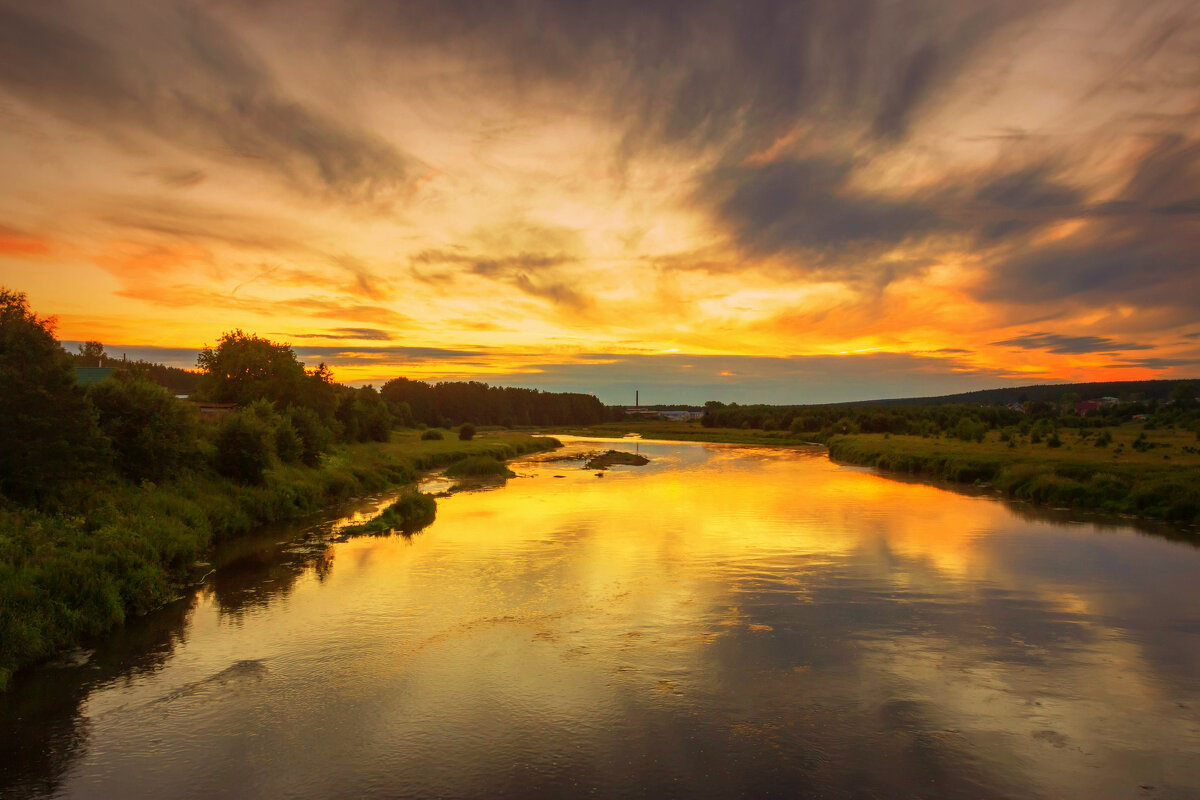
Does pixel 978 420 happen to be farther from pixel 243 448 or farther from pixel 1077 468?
pixel 243 448

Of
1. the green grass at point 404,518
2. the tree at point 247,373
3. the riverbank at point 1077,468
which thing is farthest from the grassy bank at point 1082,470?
the tree at point 247,373

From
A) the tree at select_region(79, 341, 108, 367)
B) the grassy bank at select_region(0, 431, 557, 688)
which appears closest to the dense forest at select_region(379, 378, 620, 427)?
the tree at select_region(79, 341, 108, 367)

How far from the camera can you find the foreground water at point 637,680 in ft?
37.4

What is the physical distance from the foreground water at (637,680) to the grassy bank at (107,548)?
957 mm

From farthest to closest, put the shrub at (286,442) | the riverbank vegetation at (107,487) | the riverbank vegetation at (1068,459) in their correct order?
the shrub at (286,442) < the riverbank vegetation at (1068,459) < the riverbank vegetation at (107,487)

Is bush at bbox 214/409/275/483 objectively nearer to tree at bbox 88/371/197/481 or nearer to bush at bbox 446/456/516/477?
tree at bbox 88/371/197/481

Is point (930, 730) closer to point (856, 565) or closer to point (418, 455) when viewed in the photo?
point (856, 565)

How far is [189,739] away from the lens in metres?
12.3

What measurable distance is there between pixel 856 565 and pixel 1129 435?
70.2m

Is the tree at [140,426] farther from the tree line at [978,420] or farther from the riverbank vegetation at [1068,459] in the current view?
the tree line at [978,420]

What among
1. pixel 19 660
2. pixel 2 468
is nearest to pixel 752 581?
pixel 19 660

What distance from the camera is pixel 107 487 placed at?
24.3 metres

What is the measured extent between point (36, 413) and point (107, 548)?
5537mm

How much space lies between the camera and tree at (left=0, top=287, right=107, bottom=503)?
2059cm
